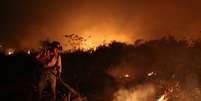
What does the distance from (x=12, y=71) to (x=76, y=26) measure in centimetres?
925

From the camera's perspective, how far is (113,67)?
61.2 ft

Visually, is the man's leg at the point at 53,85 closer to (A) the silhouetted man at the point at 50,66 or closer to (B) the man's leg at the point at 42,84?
(A) the silhouetted man at the point at 50,66

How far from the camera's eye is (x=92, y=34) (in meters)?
26.7

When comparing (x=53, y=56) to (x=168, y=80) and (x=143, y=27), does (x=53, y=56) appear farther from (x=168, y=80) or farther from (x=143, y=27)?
(x=143, y=27)

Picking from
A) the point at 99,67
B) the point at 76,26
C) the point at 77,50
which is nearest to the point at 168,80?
the point at 99,67

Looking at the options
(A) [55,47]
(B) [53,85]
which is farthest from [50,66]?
(B) [53,85]

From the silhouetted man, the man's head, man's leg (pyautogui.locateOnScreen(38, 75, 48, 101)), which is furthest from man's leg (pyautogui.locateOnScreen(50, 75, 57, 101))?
the man's head

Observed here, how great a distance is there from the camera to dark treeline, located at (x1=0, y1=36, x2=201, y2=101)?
1617 cm

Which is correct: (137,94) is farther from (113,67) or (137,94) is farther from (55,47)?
(55,47)

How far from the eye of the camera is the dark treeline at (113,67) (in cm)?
1617

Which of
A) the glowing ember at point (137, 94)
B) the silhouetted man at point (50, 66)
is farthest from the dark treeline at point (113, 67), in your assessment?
the silhouetted man at point (50, 66)

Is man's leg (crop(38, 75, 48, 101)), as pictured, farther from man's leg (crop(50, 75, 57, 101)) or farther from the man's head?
the man's head

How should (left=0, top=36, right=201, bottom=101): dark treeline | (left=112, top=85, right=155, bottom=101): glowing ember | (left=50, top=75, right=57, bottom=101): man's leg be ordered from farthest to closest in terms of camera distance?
(left=0, top=36, right=201, bottom=101): dark treeline, (left=112, top=85, right=155, bottom=101): glowing ember, (left=50, top=75, right=57, bottom=101): man's leg

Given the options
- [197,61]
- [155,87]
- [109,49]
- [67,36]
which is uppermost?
[67,36]
